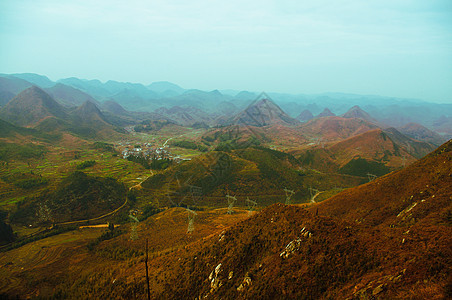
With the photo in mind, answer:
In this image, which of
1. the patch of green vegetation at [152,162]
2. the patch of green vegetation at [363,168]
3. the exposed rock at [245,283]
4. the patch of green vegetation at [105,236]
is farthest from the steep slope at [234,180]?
the exposed rock at [245,283]

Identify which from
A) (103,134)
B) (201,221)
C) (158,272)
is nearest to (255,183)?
(201,221)

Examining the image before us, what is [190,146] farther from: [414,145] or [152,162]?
[414,145]

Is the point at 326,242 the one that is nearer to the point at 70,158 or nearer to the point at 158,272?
the point at 158,272

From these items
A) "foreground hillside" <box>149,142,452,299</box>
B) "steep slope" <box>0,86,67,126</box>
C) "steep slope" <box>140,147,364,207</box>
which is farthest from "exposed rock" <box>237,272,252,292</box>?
"steep slope" <box>0,86,67,126</box>

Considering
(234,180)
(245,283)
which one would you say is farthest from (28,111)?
(245,283)

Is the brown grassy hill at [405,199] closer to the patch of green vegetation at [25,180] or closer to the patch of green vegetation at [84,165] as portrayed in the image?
the patch of green vegetation at [25,180]

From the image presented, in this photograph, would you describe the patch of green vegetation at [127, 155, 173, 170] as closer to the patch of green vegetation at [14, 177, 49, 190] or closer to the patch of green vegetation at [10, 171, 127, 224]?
the patch of green vegetation at [10, 171, 127, 224]

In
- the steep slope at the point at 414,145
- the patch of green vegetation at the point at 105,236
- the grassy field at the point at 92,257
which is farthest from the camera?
the steep slope at the point at 414,145

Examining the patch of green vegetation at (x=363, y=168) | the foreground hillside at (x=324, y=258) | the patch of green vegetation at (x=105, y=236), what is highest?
the foreground hillside at (x=324, y=258)
